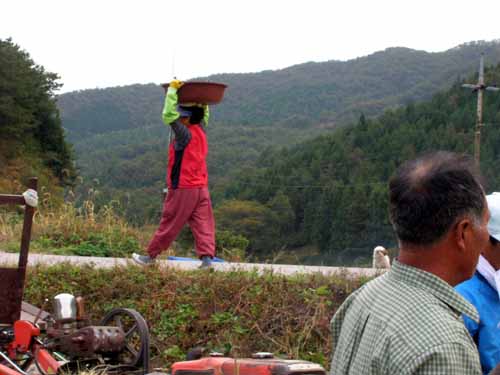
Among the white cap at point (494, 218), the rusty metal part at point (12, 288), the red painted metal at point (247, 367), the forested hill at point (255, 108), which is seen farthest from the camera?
the forested hill at point (255, 108)

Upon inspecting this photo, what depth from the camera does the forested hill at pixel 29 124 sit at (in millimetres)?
30281

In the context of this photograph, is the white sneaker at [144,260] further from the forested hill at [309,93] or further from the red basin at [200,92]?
the forested hill at [309,93]

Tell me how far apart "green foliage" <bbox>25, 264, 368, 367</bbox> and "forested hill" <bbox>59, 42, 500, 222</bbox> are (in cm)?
3178

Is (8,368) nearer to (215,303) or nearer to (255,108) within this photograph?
(215,303)

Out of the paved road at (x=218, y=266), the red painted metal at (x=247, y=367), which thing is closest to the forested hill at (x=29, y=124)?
the paved road at (x=218, y=266)

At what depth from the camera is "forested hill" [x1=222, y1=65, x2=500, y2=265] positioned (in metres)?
37.2

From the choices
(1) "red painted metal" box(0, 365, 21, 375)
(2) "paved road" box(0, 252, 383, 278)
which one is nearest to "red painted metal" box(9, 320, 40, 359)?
(1) "red painted metal" box(0, 365, 21, 375)

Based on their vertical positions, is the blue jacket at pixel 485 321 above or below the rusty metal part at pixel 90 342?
above

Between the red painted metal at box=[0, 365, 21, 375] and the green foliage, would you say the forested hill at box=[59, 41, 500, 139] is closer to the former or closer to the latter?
the green foliage

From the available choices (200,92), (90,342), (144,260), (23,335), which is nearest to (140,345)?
(90,342)

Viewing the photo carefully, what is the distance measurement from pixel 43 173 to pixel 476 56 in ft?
273

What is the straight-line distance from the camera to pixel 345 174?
1773 inches

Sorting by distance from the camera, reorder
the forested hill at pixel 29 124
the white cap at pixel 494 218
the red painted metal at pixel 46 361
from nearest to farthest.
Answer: the white cap at pixel 494 218 < the red painted metal at pixel 46 361 < the forested hill at pixel 29 124

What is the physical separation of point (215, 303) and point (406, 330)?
5.26 meters
